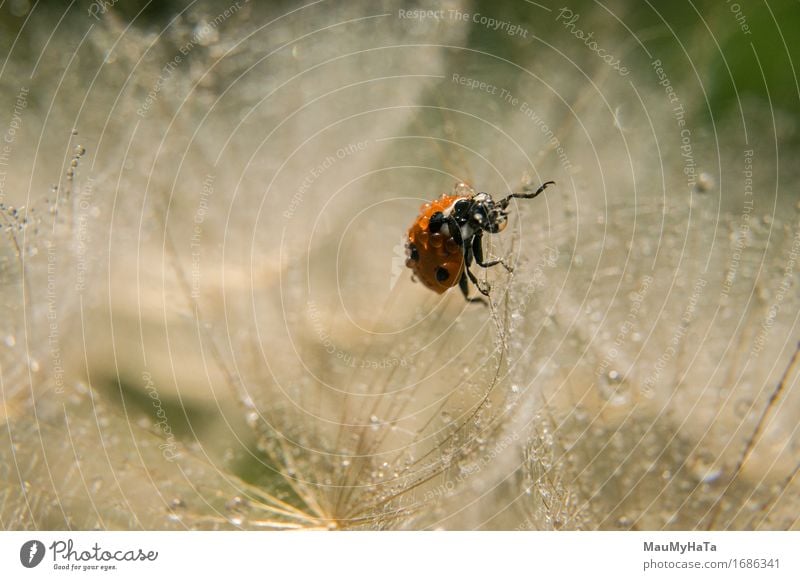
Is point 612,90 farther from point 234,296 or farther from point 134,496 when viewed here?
point 134,496

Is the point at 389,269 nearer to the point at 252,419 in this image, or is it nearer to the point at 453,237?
the point at 453,237

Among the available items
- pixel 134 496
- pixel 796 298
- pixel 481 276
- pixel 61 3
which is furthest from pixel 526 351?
pixel 61 3
